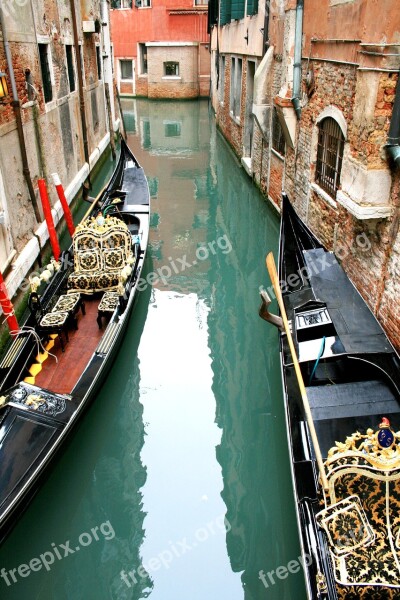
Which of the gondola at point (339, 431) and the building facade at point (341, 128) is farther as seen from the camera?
the building facade at point (341, 128)

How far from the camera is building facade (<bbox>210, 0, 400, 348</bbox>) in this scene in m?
2.95

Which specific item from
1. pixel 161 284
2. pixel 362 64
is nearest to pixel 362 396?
pixel 362 64

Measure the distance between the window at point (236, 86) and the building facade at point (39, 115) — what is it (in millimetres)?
2457

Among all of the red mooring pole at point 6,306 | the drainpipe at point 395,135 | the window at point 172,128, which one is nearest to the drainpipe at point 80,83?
the window at point 172,128

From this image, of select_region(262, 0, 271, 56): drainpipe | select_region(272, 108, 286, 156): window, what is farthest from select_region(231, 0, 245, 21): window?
select_region(272, 108, 286, 156): window

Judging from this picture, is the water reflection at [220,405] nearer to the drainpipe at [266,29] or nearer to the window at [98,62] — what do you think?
the drainpipe at [266,29]

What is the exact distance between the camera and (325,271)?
11.6ft

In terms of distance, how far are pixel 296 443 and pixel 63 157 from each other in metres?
5.06

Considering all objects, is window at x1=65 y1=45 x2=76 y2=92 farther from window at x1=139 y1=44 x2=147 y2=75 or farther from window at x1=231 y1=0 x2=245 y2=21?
window at x1=139 y1=44 x2=147 y2=75

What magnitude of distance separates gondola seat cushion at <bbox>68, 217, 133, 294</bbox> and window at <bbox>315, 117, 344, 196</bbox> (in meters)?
1.77

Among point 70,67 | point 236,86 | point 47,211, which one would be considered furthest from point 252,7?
point 47,211

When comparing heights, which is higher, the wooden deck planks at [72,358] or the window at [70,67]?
the window at [70,67]

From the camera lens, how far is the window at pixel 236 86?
872 cm

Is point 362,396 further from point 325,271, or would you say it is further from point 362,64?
point 362,64
